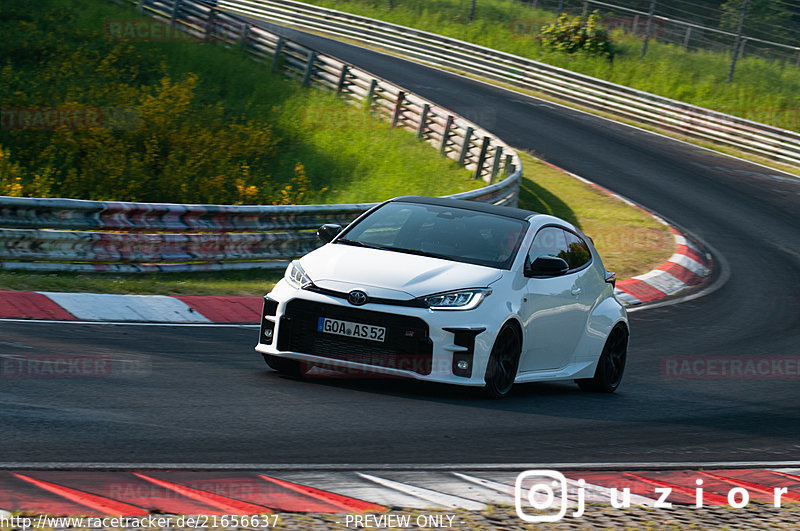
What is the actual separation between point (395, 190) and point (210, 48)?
1218cm

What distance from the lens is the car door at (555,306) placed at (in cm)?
843

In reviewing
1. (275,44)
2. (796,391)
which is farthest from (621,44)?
(796,391)

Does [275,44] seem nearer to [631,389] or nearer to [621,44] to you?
[621,44]

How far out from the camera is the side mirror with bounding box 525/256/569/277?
8391mm

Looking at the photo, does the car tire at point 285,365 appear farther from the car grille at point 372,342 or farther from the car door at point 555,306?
the car door at point 555,306

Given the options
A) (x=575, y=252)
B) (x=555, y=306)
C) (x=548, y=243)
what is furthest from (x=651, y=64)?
(x=555, y=306)

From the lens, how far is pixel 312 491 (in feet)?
17.3

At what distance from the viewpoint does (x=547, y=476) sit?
612 centimetres

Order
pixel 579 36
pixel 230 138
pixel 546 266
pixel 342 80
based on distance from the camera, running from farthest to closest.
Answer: pixel 579 36, pixel 342 80, pixel 230 138, pixel 546 266

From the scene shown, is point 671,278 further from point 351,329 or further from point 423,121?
point 351,329

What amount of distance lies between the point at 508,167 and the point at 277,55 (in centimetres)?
1187

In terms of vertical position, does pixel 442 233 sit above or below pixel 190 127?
above

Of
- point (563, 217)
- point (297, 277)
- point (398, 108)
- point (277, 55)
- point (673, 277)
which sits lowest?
point (563, 217)

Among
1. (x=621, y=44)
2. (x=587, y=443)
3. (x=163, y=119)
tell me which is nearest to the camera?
(x=587, y=443)
